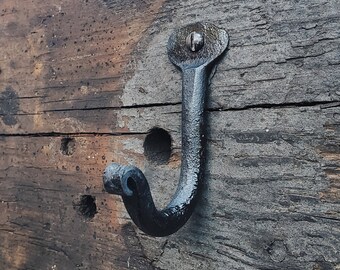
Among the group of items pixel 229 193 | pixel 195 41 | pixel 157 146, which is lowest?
pixel 229 193

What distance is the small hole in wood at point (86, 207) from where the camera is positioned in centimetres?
109

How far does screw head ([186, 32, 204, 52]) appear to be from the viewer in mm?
927

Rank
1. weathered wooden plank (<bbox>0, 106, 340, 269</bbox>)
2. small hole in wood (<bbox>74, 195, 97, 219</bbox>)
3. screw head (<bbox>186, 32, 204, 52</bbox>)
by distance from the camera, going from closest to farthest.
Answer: weathered wooden plank (<bbox>0, 106, 340, 269</bbox>) < screw head (<bbox>186, 32, 204, 52</bbox>) < small hole in wood (<bbox>74, 195, 97, 219</bbox>)

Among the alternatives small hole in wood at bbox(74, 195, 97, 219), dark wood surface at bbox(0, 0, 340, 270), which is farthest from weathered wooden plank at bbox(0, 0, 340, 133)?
small hole in wood at bbox(74, 195, 97, 219)

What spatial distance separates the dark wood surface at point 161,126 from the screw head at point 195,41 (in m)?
0.03

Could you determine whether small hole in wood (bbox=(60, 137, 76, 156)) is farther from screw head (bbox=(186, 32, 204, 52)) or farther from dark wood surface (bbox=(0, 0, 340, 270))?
screw head (bbox=(186, 32, 204, 52))

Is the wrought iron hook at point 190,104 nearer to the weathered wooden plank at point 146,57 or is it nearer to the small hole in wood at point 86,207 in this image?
the weathered wooden plank at point 146,57

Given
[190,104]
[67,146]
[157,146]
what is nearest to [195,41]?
[190,104]

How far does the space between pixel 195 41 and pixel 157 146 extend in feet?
0.71

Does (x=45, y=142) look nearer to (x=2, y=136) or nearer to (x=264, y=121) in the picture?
(x=2, y=136)

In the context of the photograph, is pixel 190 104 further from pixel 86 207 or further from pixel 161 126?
pixel 86 207

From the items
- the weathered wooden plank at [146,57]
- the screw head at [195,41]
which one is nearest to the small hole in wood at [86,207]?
the weathered wooden plank at [146,57]

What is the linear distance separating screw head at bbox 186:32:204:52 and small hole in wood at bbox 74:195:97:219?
14.6 inches

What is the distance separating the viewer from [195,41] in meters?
0.93
